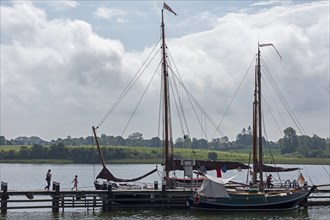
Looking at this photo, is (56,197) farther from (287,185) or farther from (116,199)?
(287,185)

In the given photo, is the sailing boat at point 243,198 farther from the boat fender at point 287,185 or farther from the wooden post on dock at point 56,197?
the wooden post on dock at point 56,197

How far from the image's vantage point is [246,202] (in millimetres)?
52719

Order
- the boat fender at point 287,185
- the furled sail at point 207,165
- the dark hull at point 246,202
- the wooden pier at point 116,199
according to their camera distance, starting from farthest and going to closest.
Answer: the boat fender at point 287,185 < the furled sail at point 207,165 < the dark hull at point 246,202 < the wooden pier at point 116,199

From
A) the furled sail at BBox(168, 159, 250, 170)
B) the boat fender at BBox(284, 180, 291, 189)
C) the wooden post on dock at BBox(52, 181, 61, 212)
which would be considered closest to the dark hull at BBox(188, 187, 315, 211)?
the boat fender at BBox(284, 180, 291, 189)

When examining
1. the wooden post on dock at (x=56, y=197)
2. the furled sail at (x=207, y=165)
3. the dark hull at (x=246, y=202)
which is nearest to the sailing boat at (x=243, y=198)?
the dark hull at (x=246, y=202)

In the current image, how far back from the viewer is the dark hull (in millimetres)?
52031

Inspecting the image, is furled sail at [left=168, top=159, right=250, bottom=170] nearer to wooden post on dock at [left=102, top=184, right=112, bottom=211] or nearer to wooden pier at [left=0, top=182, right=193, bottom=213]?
wooden pier at [left=0, top=182, right=193, bottom=213]

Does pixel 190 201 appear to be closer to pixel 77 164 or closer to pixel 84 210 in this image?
pixel 84 210

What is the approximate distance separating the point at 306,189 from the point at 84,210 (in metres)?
19.7

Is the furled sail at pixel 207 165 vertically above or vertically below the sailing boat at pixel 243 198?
above

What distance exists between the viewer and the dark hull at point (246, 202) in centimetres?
5203

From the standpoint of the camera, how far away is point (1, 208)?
49844 millimetres

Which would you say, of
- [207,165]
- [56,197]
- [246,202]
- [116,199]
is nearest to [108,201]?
[116,199]

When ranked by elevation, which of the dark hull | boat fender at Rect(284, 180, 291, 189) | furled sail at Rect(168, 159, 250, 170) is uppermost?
furled sail at Rect(168, 159, 250, 170)
